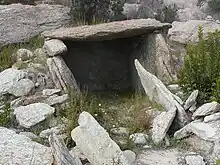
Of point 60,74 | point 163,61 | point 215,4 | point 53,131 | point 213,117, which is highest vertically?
point 215,4

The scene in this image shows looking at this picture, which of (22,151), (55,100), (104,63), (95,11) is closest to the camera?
(22,151)

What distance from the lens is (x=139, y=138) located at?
545 cm

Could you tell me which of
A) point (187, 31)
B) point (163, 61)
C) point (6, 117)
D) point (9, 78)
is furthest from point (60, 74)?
point (187, 31)

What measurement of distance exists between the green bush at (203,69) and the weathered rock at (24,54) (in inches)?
104

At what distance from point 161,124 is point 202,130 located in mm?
509

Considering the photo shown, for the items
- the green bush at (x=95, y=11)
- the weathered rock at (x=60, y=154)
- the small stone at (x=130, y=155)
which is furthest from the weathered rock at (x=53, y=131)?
the green bush at (x=95, y=11)

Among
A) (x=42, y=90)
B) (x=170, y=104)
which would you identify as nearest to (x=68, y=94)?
(x=42, y=90)

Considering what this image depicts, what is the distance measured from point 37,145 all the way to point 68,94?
60.8 inches

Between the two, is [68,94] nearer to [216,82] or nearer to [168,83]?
[168,83]

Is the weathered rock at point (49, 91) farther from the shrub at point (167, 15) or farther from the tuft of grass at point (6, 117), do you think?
the shrub at point (167, 15)

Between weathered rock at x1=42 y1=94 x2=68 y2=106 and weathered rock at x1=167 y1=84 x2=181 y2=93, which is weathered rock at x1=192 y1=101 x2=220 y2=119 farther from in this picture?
weathered rock at x1=42 y1=94 x2=68 y2=106

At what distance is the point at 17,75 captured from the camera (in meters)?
6.77

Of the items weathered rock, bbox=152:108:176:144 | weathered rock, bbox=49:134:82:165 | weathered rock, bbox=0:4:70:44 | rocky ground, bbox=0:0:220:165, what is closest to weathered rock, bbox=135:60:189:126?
rocky ground, bbox=0:0:220:165

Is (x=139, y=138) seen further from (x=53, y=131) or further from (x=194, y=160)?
(x=53, y=131)
